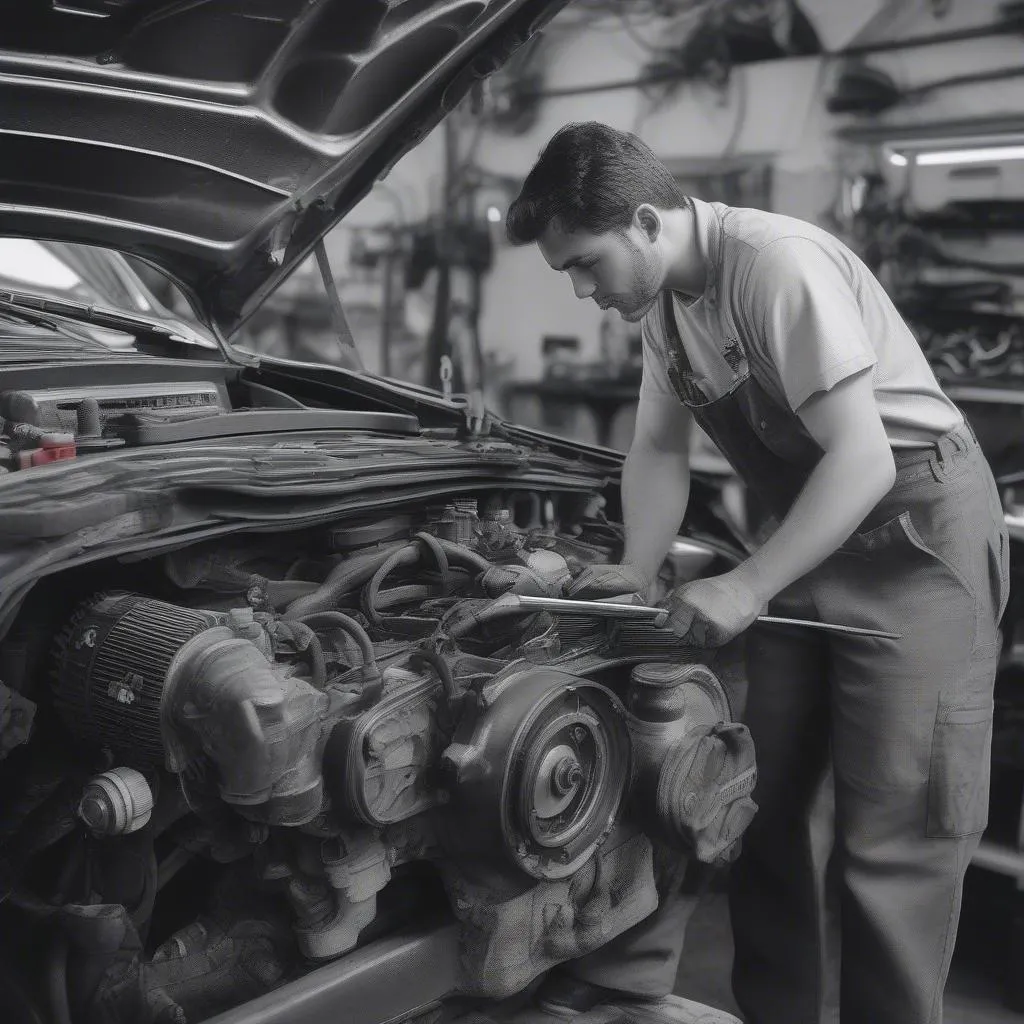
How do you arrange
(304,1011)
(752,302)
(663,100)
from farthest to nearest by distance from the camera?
1. (663,100)
2. (752,302)
3. (304,1011)

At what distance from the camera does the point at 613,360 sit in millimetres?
3461

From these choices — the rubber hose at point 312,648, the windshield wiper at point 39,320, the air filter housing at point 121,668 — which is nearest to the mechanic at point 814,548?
the rubber hose at point 312,648

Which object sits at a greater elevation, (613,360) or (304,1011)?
(613,360)

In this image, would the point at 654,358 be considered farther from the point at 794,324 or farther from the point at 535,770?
the point at 535,770

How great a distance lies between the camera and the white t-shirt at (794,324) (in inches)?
59.4

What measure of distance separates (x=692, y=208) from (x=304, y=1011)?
4.39 ft

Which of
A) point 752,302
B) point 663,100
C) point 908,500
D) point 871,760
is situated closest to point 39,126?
point 752,302

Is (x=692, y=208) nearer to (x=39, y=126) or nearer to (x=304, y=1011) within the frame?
(x=39, y=126)

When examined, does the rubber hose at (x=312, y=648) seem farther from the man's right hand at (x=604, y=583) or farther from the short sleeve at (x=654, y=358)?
the short sleeve at (x=654, y=358)

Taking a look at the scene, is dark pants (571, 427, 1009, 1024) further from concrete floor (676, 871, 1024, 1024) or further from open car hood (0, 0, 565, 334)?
open car hood (0, 0, 565, 334)

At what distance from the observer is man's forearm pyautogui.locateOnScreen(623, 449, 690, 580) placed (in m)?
1.98

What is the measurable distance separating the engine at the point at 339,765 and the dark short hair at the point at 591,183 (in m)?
0.55

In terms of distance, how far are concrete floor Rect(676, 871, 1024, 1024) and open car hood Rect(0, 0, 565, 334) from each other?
1.89 meters

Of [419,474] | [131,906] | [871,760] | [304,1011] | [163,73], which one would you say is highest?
[163,73]
